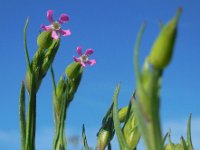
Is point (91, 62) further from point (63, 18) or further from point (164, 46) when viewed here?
point (164, 46)

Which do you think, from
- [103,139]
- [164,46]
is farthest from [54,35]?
[164,46]

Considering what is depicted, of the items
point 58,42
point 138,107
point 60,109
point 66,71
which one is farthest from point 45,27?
point 138,107

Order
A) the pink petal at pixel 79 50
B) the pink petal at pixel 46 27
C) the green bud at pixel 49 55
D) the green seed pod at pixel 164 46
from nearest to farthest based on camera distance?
the green seed pod at pixel 164 46 → the green bud at pixel 49 55 → the pink petal at pixel 46 27 → the pink petal at pixel 79 50

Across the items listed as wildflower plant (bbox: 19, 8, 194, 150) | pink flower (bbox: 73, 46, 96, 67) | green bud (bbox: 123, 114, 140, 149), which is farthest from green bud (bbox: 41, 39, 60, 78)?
green bud (bbox: 123, 114, 140, 149)

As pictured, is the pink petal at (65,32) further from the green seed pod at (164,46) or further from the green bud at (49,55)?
the green seed pod at (164,46)

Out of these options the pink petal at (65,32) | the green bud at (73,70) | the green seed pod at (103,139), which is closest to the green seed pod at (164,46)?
the green seed pod at (103,139)

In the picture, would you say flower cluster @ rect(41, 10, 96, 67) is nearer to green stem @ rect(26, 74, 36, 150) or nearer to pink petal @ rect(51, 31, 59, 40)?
pink petal @ rect(51, 31, 59, 40)
